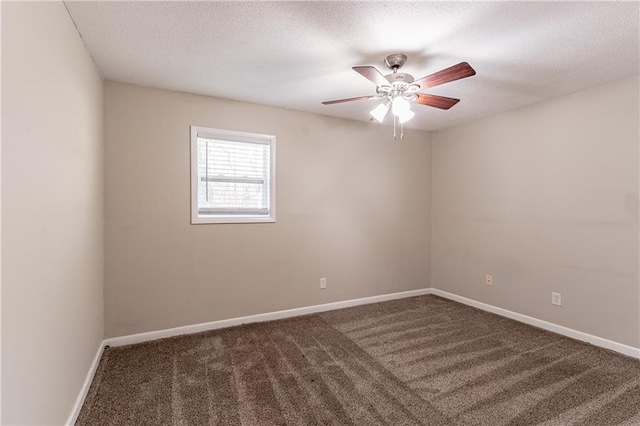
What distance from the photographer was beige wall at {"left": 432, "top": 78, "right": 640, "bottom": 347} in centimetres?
263

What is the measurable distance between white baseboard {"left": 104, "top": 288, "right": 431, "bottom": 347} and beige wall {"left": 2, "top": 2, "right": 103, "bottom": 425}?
615 mm

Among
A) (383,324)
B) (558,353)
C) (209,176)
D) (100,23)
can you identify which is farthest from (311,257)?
(100,23)

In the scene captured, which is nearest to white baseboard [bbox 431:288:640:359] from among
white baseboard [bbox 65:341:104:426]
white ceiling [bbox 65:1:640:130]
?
white ceiling [bbox 65:1:640:130]

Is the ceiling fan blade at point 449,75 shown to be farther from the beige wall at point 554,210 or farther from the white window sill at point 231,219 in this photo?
the white window sill at point 231,219

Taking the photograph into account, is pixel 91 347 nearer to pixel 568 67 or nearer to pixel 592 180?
pixel 568 67

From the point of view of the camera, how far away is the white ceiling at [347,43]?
1.73m

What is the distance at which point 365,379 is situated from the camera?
2.22 metres

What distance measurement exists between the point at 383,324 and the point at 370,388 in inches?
47.4

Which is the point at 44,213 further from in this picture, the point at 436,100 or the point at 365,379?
the point at 436,100

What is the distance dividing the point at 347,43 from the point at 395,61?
1.31 ft

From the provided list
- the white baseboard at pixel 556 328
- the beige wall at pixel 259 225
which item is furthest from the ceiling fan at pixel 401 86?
the white baseboard at pixel 556 328

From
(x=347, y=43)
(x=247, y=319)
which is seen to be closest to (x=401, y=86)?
(x=347, y=43)

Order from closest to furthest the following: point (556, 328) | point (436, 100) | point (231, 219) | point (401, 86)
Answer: point (401, 86), point (436, 100), point (556, 328), point (231, 219)

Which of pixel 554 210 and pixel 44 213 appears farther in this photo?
pixel 554 210
